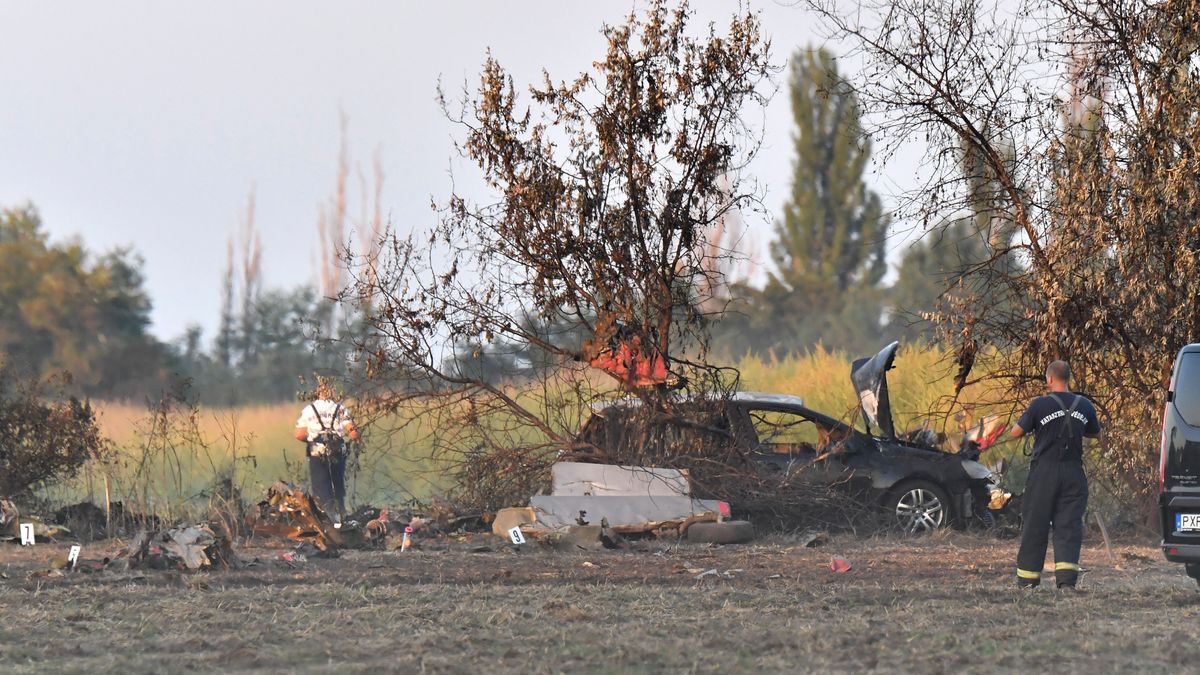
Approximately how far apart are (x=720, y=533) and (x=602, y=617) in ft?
19.9

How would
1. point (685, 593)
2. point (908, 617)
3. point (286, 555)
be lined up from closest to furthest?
point (908, 617), point (685, 593), point (286, 555)

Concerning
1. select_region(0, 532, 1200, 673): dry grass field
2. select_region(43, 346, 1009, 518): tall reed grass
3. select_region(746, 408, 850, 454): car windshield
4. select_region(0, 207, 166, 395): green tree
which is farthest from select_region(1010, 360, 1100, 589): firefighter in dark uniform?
select_region(0, 207, 166, 395): green tree

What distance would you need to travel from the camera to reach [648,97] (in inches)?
657

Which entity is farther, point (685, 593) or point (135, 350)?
point (135, 350)

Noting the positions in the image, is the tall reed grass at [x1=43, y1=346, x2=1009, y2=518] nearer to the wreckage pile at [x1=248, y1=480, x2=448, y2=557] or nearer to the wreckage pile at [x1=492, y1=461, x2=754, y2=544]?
the wreckage pile at [x1=248, y1=480, x2=448, y2=557]

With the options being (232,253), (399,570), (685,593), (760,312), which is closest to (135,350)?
(232,253)

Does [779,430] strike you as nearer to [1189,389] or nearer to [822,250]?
[1189,389]

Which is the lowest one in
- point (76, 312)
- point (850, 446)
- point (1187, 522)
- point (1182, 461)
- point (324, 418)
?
point (1187, 522)

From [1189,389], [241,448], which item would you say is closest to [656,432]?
[1189,389]

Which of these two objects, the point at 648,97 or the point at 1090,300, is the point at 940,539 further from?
the point at 648,97

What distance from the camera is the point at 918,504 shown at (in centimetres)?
1641

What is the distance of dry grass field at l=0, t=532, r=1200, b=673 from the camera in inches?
311

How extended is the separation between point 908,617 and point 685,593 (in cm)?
179

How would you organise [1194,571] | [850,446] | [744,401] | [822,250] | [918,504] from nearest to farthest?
[1194,571] < [918,504] < [850,446] < [744,401] < [822,250]
